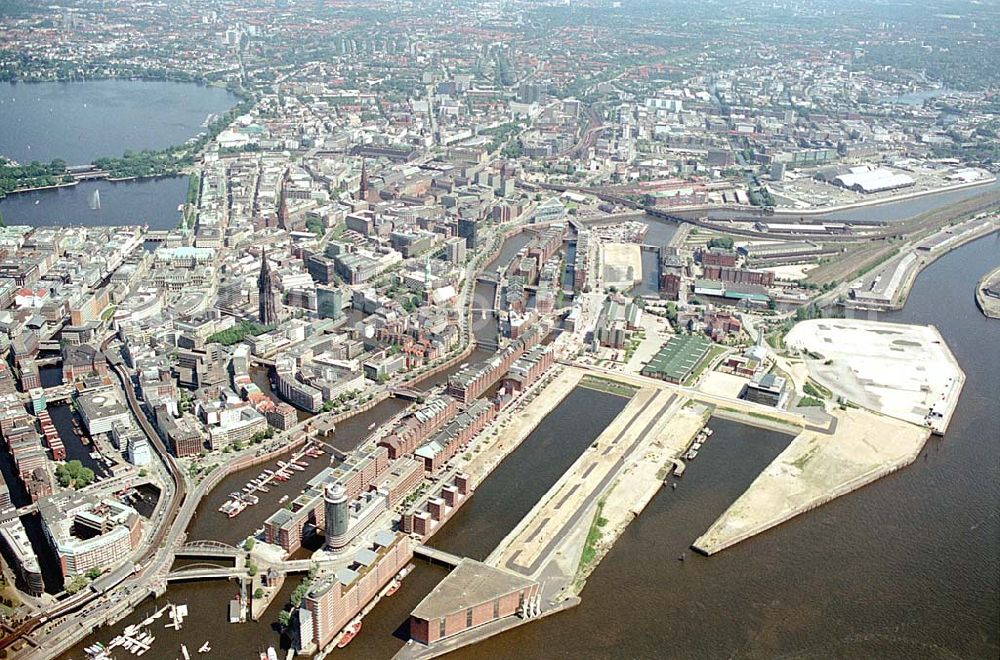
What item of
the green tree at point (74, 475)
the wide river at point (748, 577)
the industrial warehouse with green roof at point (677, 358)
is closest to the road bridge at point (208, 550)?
the wide river at point (748, 577)

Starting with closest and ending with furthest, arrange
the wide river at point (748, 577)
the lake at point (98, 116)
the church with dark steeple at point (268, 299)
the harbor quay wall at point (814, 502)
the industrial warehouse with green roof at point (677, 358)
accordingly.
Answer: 1. the wide river at point (748, 577)
2. the harbor quay wall at point (814, 502)
3. the industrial warehouse with green roof at point (677, 358)
4. the church with dark steeple at point (268, 299)
5. the lake at point (98, 116)

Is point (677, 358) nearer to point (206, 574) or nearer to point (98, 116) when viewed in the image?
point (206, 574)

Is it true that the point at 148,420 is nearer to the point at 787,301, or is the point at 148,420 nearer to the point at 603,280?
the point at 603,280

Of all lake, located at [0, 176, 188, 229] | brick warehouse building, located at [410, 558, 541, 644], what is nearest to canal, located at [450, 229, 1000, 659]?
brick warehouse building, located at [410, 558, 541, 644]

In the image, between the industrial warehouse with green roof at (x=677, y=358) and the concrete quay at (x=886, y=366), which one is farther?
the industrial warehouse with green roof at (x=677, y=358)

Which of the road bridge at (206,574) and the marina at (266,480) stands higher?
the marina at (266,480)

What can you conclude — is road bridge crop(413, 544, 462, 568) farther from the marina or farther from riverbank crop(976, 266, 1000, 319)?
riverbank crop(976, 266, 1000, 319)

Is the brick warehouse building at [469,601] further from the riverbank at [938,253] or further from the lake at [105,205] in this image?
the lake at [105,205]
